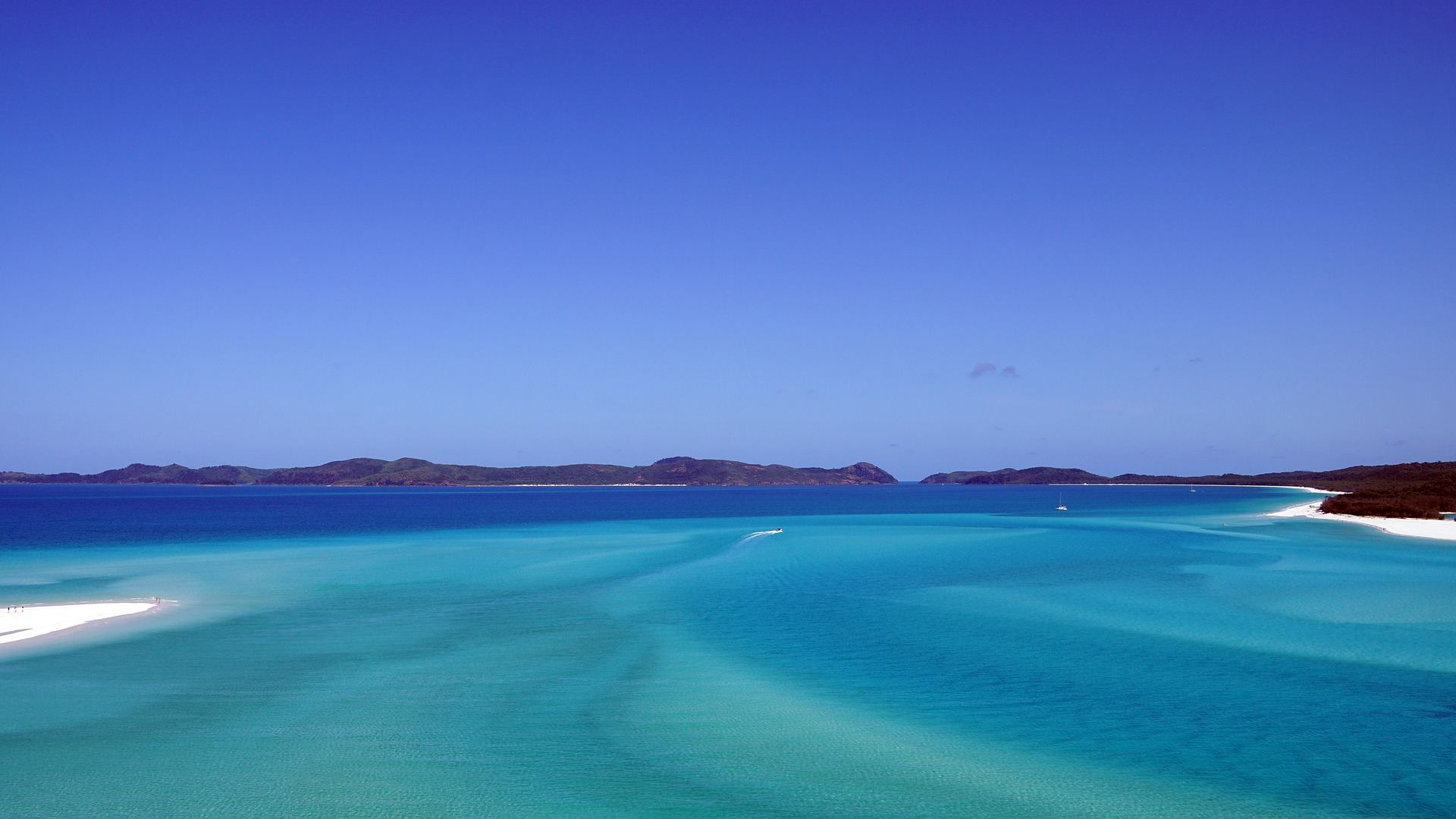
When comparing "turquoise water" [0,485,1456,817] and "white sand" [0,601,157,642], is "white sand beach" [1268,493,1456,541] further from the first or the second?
"white sand" [0,601,157,642]

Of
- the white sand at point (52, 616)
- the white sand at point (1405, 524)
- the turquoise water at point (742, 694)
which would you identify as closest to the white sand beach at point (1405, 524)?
the white sand at point (1405, 524)

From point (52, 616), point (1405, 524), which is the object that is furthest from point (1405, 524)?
point (52, 616)

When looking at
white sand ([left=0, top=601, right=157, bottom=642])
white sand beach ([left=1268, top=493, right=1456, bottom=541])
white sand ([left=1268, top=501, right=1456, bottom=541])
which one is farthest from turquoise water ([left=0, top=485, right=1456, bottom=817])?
white sand ([left=1268, top=501, right=1456, bottom=541])

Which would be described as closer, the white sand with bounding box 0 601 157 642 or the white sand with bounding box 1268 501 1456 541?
the white sand with bounding box 0 601 157 642

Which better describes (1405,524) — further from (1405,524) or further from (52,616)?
(52,616)

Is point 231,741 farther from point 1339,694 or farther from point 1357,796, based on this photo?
point 1339,694

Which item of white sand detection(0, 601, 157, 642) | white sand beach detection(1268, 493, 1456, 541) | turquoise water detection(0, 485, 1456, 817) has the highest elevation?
white sand beach detection(1268, 493, 1456, 541)

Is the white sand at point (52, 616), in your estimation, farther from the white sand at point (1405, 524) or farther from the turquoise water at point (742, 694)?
the white sand at point (1405, 524)
